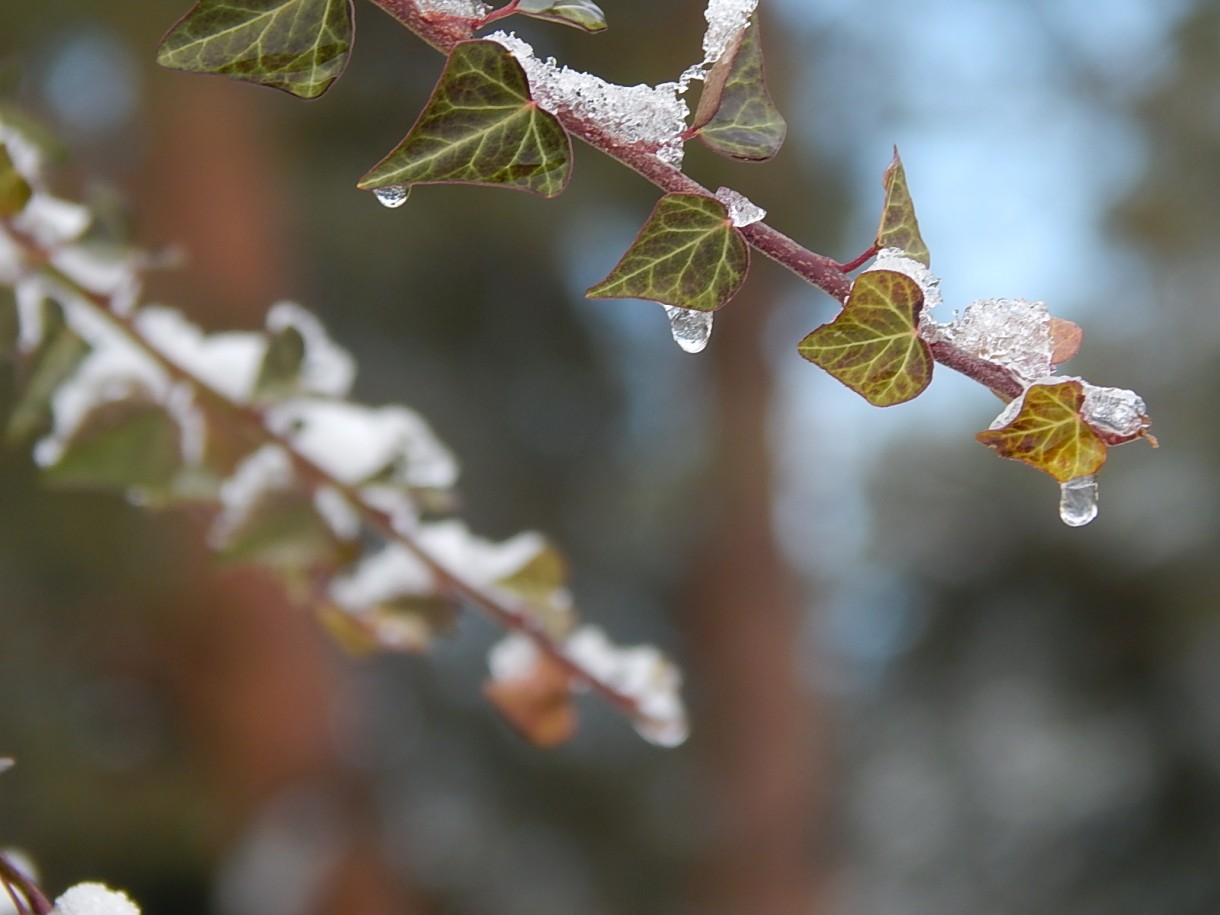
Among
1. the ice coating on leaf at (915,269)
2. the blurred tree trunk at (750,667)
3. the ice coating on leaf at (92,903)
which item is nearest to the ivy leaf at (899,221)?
the ice coating on leaf at (915,269)

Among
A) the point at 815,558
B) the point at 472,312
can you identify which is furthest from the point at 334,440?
the point at 815,558

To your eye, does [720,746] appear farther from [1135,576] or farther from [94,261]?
[94,261]

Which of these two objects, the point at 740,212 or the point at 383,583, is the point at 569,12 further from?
the point at 383,583

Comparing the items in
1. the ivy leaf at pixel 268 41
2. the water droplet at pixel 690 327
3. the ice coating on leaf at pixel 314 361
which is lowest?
the ivy leaf at pixel 268 41

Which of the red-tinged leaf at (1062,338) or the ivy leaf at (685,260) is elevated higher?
the red-tinged leaf at (1062,338)

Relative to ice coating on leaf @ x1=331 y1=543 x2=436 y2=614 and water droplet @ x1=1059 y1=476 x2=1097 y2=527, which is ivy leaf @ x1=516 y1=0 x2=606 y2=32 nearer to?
water droplet @ x1=1059 y1=476 x2=1097 y2=527

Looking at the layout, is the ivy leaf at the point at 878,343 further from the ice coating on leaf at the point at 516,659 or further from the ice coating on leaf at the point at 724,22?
the ice coating on leaf at the point at 516,659

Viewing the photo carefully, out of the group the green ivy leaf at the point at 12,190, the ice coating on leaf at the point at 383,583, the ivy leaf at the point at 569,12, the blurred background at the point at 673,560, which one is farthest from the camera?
the blurred background at the point at 673,560

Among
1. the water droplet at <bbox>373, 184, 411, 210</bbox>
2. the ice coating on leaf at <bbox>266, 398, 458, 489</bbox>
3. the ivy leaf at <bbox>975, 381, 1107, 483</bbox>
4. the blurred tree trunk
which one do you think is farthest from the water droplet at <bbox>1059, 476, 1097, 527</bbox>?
the blurred tree trunk
